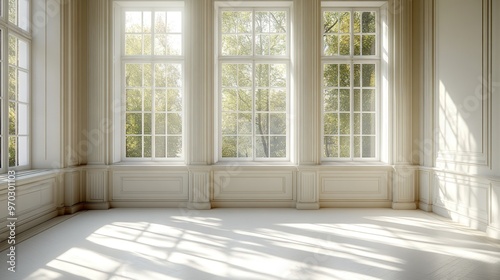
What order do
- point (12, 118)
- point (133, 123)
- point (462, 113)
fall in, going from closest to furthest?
point (12, 118) < point (462, 113) < point (133, 123)

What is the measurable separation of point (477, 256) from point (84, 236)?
4272 mm

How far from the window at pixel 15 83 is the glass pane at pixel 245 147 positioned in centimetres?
317

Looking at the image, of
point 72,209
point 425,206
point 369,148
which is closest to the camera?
point 72,209

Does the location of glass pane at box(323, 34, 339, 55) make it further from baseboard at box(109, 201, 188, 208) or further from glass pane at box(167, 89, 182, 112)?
baseboard at box(109, 201, 188, 208)

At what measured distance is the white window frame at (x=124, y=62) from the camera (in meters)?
5.75

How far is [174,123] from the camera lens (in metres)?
5.91

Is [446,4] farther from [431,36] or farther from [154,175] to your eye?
[154,175]

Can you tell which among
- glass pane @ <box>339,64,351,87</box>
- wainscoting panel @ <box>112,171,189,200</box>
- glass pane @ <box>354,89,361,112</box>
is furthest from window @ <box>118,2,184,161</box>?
glass pane @ <box>354,89,361,112</box>

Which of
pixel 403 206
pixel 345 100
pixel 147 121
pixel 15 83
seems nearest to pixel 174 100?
pixel 147 121

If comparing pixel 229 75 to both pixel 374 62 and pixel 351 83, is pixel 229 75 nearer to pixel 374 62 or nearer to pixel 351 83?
pixel 351 83

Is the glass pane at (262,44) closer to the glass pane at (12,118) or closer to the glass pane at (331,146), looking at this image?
the glass pane at (331,146)

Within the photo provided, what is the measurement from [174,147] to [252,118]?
143 centimetres

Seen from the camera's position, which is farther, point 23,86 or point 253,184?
point 253,184

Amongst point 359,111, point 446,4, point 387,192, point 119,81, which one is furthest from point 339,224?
point 119,81
